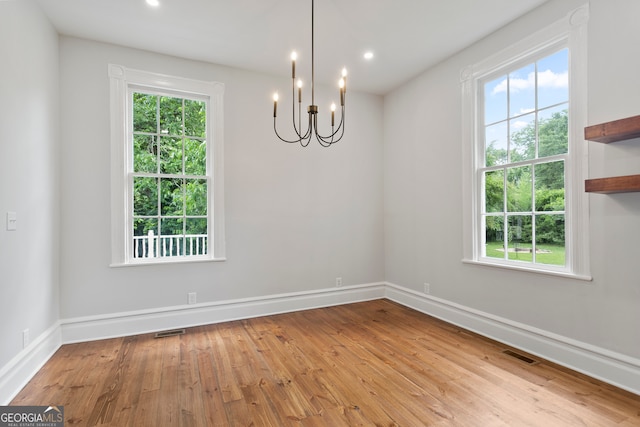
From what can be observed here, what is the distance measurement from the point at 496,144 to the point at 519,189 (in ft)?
1.81

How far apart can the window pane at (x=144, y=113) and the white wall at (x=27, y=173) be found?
683 millimetres

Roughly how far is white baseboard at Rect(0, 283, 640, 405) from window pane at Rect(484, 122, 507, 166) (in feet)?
5.22

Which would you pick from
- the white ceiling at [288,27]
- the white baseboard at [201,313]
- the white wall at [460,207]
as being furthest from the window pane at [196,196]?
the white wall at [460,207]

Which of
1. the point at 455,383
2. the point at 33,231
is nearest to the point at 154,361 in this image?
the point at 33,231

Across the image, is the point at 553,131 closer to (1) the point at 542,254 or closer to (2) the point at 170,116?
(1) the point at 542,254

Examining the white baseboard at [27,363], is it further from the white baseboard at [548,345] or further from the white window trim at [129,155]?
the white baseboard at [548,345]

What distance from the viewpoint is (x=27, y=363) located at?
2385mm

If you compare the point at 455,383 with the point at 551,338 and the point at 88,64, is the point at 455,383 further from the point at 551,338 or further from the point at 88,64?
the point at 88,64

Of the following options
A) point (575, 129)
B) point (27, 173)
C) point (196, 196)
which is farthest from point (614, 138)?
point (27, 173)

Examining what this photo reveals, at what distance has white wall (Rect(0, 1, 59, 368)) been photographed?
2.16 meters

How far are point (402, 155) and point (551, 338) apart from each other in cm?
268

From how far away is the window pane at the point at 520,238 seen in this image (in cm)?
291

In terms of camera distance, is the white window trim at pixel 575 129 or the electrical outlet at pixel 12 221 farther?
the white window trim at pixel 575 129

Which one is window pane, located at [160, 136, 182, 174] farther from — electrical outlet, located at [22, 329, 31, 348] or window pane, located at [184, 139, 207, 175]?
electrical outlet, located at [22, 329, 31, 348]
